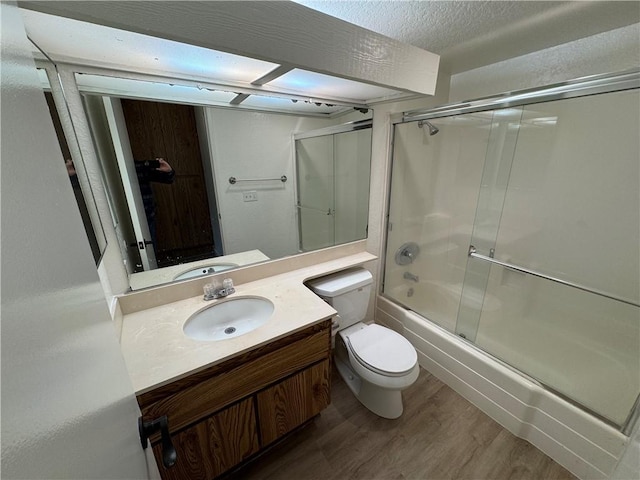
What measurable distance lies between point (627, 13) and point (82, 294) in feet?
6.60

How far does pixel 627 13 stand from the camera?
3.31 feet

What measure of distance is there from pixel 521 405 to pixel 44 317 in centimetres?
202

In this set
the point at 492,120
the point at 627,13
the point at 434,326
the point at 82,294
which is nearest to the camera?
the point at 82,294

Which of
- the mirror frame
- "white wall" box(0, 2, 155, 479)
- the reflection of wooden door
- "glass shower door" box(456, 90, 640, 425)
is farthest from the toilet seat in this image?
the mirror frame

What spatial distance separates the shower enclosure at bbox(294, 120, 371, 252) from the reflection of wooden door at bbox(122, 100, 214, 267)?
0.62m

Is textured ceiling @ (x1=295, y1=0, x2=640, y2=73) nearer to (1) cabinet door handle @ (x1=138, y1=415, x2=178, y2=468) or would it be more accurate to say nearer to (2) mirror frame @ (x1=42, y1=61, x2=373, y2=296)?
(2) mirror frame @ (x1=42, y1=61, x2=373, y2=296)

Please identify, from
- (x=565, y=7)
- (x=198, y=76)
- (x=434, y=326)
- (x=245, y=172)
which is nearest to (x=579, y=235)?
(x=434, y=326)

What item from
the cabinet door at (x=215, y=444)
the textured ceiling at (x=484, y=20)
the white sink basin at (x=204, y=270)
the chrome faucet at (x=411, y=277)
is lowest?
the cabinet door at (x=215, y=444)

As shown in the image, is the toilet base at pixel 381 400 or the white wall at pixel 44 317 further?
the toilet base at pixel 381 400

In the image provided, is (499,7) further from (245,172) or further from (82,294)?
(82,294)

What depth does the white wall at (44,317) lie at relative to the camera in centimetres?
25

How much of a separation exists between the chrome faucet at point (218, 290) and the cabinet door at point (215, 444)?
1.74ft

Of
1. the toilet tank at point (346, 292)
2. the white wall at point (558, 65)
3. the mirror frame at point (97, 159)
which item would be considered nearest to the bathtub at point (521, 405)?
the toilet tank at point (346, 292)

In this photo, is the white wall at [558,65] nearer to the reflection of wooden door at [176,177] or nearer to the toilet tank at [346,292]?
the toilet tank at [346,292]
